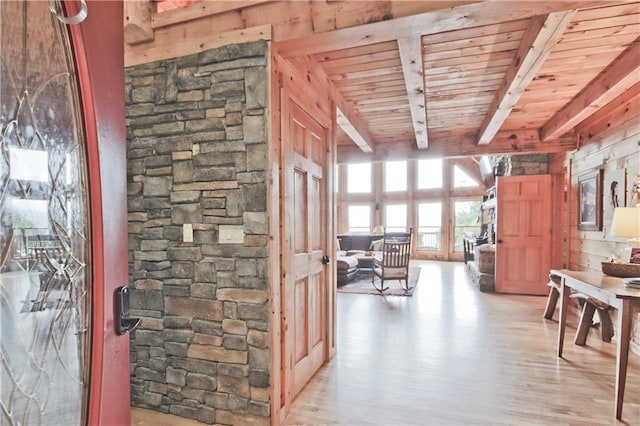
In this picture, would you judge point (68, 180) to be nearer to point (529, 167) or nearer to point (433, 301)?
point (433, 301)

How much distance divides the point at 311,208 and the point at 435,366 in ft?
5.82

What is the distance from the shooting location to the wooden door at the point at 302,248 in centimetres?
218

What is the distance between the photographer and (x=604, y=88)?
2.96 meters

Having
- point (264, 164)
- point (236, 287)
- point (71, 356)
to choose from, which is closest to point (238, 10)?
point (264, 164)

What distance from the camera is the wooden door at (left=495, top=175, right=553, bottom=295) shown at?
18.2 ft

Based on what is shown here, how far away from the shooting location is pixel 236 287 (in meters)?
2.01

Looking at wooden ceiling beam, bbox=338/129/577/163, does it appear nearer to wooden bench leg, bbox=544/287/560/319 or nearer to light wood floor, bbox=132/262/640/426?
wooden bench leg, bbox=544/287/560/319

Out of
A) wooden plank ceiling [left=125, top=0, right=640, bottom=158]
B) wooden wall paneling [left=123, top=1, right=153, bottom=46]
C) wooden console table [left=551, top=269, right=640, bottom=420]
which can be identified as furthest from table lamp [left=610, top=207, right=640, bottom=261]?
wooden wall paneling [left=123, top=1, right=153, bottom=46]

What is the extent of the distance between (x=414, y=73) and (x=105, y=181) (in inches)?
96.6

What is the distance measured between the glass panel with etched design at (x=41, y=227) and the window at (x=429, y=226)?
11.6 m

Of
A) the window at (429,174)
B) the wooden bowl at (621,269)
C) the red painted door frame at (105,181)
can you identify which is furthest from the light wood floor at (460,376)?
the window at (429,174)

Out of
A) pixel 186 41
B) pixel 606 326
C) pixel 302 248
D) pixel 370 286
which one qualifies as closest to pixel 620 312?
pixel 606 326

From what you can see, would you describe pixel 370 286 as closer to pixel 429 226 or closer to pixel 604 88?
pixel 604 88

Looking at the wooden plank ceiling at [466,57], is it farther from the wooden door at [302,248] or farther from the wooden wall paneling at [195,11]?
the wooden door at [302,248]
